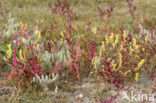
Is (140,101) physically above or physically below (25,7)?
below

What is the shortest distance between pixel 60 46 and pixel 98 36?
1.03 m

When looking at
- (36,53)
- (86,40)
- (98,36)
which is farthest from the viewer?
(98,36)

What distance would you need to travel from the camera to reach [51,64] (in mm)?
3203

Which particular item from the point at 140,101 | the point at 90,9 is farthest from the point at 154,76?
the point at 90,9

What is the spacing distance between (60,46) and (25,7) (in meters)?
3.42

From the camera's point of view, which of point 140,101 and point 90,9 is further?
point 90,9

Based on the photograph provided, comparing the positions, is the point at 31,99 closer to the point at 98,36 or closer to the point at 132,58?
the point at 132,58

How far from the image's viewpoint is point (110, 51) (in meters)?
3.42

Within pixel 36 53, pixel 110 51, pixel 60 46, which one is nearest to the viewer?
pixel 36 53

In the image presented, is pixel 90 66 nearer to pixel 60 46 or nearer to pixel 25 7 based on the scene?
pixel 60 46

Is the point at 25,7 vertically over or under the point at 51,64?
over

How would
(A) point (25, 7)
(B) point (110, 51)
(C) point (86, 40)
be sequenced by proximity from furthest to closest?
(A) point (25, 7)
(C) point (86, 40)
(B) point (110, 51)

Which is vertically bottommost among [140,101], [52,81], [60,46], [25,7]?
[140,101]

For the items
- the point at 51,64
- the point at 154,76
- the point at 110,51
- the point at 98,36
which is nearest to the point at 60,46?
the point at 51,64
